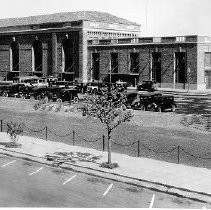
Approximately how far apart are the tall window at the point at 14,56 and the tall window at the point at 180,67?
106ft

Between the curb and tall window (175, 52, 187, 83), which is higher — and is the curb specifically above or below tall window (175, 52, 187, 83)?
below

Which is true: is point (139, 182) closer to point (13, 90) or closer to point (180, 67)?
point (13, 90)

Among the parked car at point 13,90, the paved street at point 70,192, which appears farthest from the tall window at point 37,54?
the paved street at point 70,192

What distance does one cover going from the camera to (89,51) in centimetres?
6931

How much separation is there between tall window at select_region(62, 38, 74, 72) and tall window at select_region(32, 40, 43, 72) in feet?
19.1

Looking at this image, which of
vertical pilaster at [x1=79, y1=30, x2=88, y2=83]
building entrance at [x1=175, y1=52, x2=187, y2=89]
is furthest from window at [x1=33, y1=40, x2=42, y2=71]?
building entrance at [x1=175, y1=52, x2=187, y2=89]

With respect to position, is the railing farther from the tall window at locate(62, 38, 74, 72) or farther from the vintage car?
the tall window at locate(62, 38, 74, 72)

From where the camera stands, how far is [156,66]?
6231 cm

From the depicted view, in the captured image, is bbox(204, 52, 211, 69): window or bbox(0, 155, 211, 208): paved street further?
bbox(204, 52, 211, 69): window

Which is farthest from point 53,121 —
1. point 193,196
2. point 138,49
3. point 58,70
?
point 58,70

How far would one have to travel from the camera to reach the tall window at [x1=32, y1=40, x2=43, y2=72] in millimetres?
75938

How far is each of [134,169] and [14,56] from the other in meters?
61.6

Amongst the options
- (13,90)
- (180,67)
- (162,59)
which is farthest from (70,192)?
(162,59)

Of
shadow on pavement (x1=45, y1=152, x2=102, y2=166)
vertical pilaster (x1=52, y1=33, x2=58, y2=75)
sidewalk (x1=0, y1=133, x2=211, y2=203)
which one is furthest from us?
vertical pilaster (x1=52, y1=33, x2=58, y2=75)
